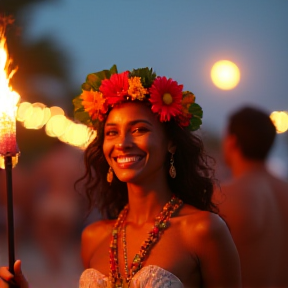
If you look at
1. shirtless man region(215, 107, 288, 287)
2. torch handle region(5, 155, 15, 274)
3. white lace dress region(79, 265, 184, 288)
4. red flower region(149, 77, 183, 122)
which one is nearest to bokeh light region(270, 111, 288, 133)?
shirtless man region(215, 107, 288, 287)

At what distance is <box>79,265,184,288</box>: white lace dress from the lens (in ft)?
8.32

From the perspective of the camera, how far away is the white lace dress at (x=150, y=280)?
2537 millimetres

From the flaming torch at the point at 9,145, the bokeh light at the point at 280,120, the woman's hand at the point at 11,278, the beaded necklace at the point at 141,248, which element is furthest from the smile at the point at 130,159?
the bokeh light at the point at 280,120

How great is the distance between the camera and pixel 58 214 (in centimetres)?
474

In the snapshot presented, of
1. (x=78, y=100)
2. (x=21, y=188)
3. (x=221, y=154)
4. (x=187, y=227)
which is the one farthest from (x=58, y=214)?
(x=187, y=227)

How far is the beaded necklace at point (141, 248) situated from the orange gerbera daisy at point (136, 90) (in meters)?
0.43

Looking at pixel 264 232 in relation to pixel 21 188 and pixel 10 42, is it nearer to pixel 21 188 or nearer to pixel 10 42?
pixel 21 188

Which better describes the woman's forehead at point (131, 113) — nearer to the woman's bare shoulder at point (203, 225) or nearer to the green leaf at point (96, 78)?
the green leaf at point (96, 78)

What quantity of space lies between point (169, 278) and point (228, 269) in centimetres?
24

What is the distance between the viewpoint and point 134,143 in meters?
2.71

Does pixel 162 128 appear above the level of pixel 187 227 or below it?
above

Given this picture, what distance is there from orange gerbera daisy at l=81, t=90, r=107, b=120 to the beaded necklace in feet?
1.50

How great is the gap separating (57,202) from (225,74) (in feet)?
4.77

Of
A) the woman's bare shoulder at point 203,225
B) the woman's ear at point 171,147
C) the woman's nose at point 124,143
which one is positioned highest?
the woman's nose at point 124,143
